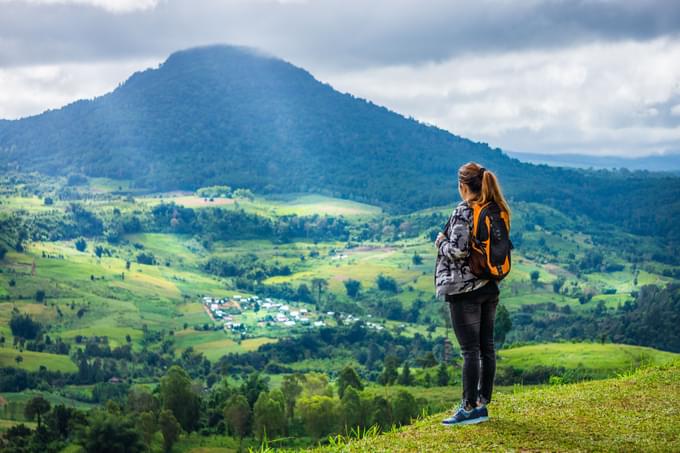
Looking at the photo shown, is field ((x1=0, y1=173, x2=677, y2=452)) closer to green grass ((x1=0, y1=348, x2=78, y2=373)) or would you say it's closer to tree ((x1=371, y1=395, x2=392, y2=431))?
green grass ((x1=0, y1=348, x2=78, y2=373))

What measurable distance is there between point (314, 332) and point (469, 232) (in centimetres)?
10700

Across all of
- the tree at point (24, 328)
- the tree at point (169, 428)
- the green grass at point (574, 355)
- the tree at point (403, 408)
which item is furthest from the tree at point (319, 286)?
the tree at point (403, 408)

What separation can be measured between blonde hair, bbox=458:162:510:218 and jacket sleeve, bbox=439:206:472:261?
0.29m

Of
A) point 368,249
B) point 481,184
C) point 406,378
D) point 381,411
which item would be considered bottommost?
point 406,378

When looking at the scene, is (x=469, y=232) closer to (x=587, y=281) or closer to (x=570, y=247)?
(x=587, y=281)

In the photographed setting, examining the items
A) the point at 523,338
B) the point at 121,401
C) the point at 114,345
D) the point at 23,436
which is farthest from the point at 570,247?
the point at 23,436

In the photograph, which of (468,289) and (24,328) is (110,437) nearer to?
(468,289)

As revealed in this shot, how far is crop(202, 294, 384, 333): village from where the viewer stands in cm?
12075

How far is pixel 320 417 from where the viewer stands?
1999 inches

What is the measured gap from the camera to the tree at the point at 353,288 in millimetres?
138500

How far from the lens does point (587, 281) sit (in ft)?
476

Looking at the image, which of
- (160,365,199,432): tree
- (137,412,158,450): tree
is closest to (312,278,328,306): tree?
(160,365,199,432): tree

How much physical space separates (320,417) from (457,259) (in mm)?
45077

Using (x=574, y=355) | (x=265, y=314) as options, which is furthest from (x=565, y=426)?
(x=265, y=314)
